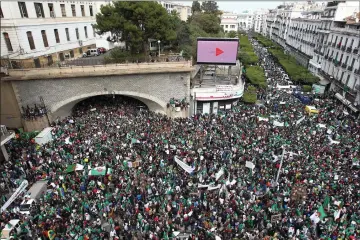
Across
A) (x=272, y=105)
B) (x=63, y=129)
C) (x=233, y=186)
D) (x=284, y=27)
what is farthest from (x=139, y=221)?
(x=284, y=27)

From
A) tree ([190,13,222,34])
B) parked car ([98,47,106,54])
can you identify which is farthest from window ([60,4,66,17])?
tree ([190,13,222,34])

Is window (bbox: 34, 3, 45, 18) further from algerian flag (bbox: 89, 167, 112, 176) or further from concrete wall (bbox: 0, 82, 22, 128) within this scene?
algerian flag (bbox: 89, 167, 112, 176)

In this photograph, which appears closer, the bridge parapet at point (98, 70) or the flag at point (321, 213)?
the flag at point (321, 213)

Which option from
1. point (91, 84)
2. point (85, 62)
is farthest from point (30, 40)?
point (91, 84)

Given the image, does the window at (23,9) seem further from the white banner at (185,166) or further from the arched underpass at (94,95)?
the white banner at (185,166)

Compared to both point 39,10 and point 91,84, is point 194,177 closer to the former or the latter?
point 91,84

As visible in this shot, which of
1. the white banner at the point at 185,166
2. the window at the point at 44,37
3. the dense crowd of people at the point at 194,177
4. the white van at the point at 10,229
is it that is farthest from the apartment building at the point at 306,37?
the white van at the point at 10,229

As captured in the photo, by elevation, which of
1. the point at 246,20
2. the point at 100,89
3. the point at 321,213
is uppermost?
the point at 246,20

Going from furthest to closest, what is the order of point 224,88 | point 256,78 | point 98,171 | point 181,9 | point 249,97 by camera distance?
1. point 181,9
2. point 256,78
3. point 249,97
4. point 224,88
5. point 98,171

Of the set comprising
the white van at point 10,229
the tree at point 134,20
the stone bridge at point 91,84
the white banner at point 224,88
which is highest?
the tree at point 134,20
